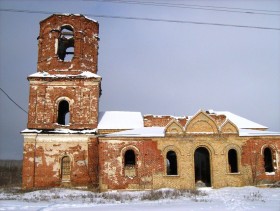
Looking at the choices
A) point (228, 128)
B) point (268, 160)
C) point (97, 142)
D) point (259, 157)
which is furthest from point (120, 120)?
point (268, 160)

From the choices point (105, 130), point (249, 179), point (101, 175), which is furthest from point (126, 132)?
point (249, 179)

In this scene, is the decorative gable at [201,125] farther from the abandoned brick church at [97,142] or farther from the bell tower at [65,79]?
the bell tower at [65,79]

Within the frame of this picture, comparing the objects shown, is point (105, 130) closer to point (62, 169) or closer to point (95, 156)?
point (95, 156)

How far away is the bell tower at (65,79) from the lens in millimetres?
21375

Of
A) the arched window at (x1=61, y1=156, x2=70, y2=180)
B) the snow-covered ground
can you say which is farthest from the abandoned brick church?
the snow-covered ground

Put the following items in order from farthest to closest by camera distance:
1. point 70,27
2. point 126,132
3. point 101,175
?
point 70,27, point 126,132, point 101,175

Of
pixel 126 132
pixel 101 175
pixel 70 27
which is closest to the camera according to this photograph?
pixel 101 175

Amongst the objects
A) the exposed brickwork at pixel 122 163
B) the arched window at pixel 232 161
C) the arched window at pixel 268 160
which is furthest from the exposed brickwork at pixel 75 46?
the arched window at pixel 268 160

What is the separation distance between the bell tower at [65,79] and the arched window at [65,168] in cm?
225

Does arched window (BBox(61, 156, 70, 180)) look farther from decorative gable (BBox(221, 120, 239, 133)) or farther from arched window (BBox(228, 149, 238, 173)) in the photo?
arched window (BBox(228, 149, 238, 173))

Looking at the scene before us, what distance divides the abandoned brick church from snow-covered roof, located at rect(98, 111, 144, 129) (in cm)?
32

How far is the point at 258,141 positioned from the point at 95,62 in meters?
13.1

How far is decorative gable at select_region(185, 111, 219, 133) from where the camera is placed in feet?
68.1

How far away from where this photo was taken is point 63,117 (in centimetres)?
2359
